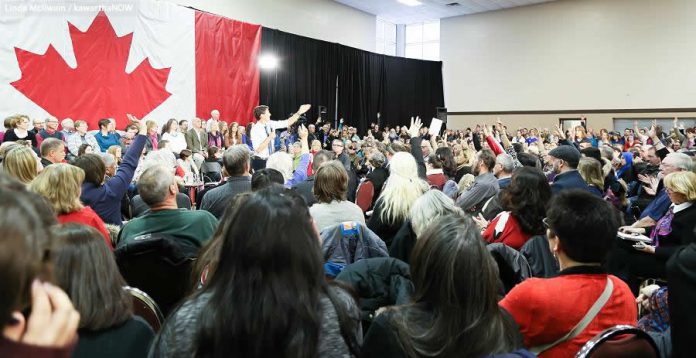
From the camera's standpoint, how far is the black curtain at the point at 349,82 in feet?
48.2

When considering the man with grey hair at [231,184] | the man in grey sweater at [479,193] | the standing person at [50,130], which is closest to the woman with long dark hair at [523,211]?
the man in grey sweater at [479,193]

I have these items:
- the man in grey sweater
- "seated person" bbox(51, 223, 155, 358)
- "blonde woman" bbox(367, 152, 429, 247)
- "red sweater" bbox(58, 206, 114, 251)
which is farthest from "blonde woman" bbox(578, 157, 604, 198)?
"seated person" bbox(51, 223, 155, 358)

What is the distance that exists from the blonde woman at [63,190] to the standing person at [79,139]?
697cm

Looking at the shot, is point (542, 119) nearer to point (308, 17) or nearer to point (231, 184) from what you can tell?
point (308, 17)

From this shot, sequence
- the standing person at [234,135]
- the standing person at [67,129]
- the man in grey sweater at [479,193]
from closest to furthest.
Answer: the man in grey sweater at [479,193] < the standing person at [67,129] < the standing person at [234,135]

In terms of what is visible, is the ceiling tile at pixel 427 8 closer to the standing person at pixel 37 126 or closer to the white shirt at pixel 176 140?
the white shirt at pixel 176 140

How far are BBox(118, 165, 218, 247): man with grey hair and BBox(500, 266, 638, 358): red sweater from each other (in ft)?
5.23

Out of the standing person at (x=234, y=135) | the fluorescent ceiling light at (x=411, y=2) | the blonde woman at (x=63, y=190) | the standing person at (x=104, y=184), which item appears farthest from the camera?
the fluorescent ceiling light at (x=411, y=2)

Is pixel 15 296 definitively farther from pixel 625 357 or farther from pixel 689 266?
pixel 689 266

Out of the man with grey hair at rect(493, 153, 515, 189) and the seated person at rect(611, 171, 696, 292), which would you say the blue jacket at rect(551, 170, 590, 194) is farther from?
the seated person at rect(611, 171, 696, 292)

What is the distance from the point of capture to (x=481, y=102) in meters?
20.1

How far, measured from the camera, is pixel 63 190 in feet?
8.27

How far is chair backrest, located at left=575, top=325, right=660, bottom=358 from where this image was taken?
132cm

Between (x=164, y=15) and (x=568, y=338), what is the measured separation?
11048 mm
